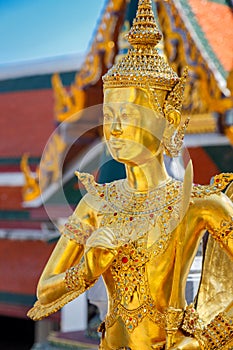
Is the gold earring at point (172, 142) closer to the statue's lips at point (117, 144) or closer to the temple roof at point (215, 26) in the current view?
the statue's lips at point (117, 144)

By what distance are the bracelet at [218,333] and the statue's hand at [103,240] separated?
22 cm

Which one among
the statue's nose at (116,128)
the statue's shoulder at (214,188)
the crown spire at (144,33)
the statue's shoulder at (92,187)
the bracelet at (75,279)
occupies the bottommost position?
the bracelet at (75,279)

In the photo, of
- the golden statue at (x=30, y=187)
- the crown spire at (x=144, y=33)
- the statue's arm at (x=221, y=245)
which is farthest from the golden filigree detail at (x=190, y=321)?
the golden statue at (x=30, y=187)

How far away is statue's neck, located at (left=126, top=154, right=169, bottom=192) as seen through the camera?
5.51 feet

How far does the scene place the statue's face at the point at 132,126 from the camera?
1.63m

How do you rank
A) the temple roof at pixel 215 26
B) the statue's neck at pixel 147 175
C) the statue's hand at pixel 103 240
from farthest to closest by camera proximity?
the temple roof at pixel 215 26
the statue's neck at pixel 147 175
the statue's hand at pixel 103 240

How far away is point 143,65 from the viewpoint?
1.66 m

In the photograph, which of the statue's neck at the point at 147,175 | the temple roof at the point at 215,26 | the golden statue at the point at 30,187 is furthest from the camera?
the golden statue at the point at 30,187

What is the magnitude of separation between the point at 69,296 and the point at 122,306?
99 mm

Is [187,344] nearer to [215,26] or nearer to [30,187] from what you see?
[215,26]

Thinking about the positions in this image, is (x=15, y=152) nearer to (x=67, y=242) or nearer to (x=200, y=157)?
(x=200, y=157)

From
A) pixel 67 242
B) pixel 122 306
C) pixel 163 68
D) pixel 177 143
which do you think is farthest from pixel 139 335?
pixel 163 68

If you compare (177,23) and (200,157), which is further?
(200,157)

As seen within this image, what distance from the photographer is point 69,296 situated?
1.70 metres
